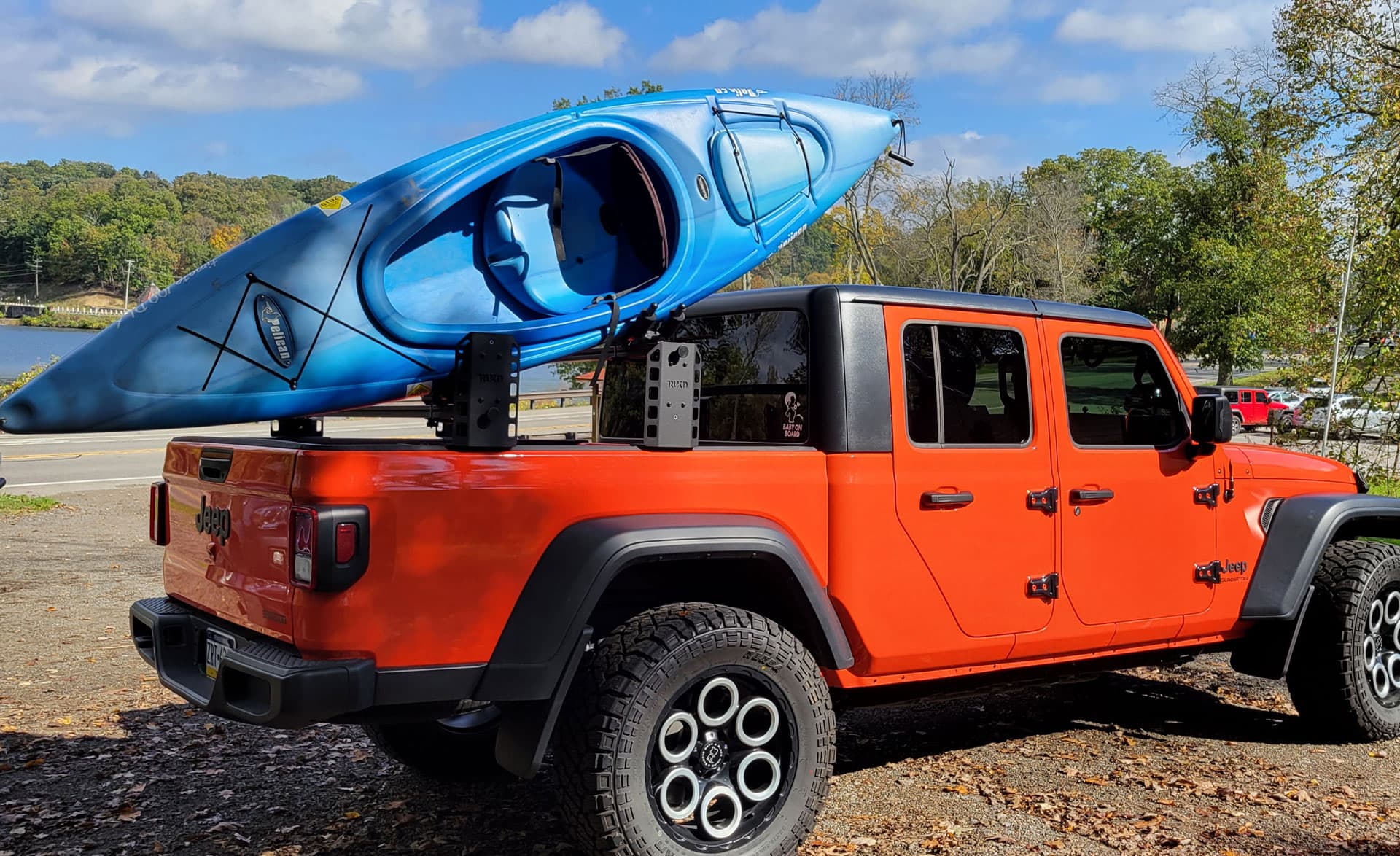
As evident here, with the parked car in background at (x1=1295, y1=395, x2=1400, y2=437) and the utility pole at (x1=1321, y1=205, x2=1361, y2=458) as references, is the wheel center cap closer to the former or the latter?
the utility pole at (x1=1321, y1=205, x2=1361, y2=458)

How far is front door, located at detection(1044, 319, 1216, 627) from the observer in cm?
439

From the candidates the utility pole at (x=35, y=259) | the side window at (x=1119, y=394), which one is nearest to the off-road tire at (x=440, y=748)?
the side window at (x=1119, y=394)

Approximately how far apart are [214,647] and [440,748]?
1.34 m

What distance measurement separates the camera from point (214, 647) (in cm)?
342

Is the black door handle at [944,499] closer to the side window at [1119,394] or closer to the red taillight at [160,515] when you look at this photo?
the side window at [1119,394]

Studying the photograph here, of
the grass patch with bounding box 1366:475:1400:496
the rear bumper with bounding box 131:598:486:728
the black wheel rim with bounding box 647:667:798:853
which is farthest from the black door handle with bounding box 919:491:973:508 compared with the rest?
the grass patch with bounding box 1366:475:1400:496

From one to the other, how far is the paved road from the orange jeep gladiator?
776 centimetres

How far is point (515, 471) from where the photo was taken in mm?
3156

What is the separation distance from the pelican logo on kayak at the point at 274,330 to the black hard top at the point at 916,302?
1636 mm

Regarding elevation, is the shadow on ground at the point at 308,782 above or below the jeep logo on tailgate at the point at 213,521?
below

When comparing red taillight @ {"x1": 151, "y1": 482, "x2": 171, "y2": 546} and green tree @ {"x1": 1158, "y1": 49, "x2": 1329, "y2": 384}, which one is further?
green tree @ {"x1": 1158, "y1": 49, "x2": 1329, "y2": 384}

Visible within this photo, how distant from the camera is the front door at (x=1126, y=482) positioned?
4387mm

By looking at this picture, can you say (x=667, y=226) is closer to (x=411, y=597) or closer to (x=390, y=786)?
(x=411, y=597)

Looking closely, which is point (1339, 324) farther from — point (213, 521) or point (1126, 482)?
point (213, 521)
